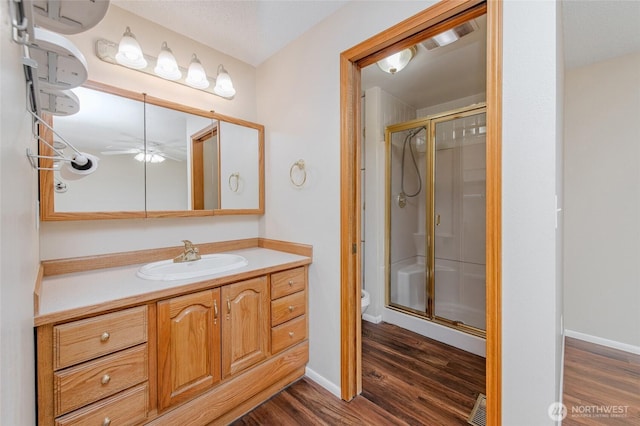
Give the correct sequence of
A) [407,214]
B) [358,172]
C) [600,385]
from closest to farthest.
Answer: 1. [358,172]
2. [600,385]
3. [407,214]

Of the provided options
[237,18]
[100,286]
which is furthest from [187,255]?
[237,18]

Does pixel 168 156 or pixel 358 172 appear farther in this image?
pixel 168 156

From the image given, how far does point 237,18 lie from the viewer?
178cm

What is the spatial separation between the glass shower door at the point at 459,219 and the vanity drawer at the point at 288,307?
4.99ft

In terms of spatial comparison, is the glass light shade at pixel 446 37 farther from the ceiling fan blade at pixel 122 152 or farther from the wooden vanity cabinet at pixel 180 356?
the ceiling fan blade at pixel 122 152

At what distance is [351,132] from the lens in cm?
167

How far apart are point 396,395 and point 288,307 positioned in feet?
2.90

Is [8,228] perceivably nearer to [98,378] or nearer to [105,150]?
[98,378]

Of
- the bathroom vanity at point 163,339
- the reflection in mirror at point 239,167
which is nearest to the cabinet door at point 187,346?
the bathroom vanity at point 163,339

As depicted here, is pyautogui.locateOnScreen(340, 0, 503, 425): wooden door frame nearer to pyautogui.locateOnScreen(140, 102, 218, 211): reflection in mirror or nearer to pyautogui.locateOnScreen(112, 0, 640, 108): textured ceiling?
pyautogui.locateOnScreen(112, 0, 640, 108): textured ceiling

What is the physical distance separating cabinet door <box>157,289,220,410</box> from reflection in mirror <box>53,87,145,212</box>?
0.78 m

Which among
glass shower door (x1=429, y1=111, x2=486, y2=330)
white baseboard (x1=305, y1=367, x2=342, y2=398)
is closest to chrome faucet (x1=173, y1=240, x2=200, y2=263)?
white baseboard (x1=305, y1=367, x2=342, y2=398)

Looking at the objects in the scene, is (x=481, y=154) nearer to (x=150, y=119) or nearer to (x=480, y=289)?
(x=480, y=289)

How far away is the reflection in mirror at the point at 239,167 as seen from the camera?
2.13 metres
